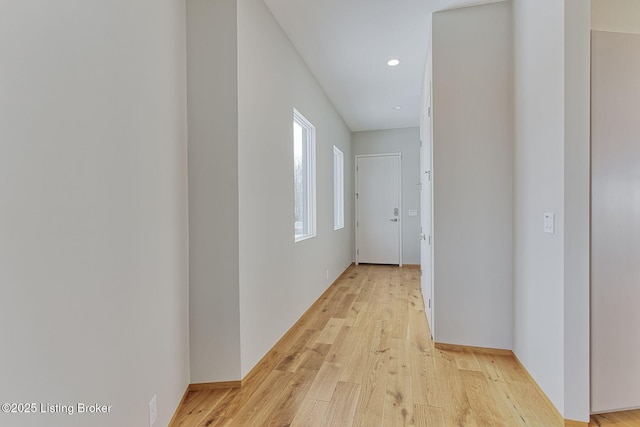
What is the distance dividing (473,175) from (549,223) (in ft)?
2.52

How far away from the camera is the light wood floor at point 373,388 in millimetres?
1631

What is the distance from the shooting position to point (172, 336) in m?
1.64

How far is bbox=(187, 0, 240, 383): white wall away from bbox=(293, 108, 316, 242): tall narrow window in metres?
1.53

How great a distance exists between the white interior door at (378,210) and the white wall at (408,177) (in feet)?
0.38

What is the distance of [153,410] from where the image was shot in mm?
1397

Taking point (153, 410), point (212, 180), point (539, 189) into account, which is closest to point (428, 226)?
point (539, 189)

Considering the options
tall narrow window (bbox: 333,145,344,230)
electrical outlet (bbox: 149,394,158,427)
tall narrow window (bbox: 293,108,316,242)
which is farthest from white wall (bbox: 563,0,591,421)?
tall narrow window (bbox: 333,145,344,230)

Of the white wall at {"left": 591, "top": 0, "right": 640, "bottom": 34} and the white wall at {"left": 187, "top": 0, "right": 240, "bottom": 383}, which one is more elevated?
the white wall at {"left": 591, "top": 0, "right": 640, "bottom": 34}

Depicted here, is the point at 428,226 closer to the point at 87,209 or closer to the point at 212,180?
the point at 212,180

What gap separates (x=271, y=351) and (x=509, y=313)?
1.88m

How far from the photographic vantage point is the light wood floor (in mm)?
1631

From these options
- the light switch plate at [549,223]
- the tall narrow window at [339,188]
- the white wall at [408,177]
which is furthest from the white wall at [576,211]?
the white wall at [408,177]

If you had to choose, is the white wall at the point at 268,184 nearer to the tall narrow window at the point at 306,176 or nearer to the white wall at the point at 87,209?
the tall narrow window at the point at 306,176

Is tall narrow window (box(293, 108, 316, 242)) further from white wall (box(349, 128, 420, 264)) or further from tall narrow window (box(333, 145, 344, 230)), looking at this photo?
white wall (box(349, 128, 420, 264))
